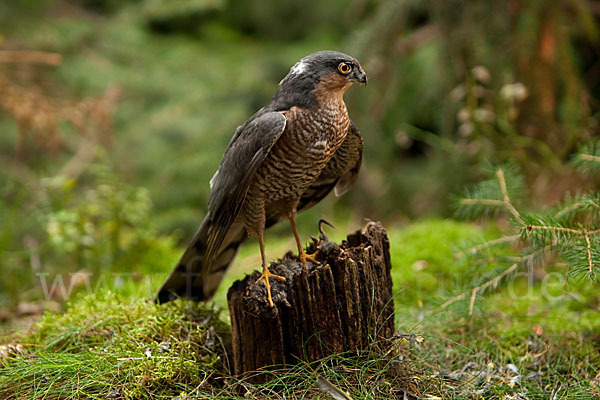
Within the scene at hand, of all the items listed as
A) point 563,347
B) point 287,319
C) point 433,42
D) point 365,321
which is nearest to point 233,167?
point 287,319

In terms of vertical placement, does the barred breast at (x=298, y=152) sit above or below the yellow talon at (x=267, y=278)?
above

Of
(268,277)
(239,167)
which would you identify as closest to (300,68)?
(239,167)

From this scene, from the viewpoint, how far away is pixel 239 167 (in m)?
2.43

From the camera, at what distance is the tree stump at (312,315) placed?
7.59ft

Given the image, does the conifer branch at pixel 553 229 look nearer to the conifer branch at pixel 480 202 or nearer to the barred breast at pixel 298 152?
the conifer branch at pixel 480 202

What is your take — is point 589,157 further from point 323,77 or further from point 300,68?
point 300,68

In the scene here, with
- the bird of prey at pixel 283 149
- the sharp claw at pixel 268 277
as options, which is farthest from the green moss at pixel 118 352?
the sharp claw at pixel 268 277

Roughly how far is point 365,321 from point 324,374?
0.31 m

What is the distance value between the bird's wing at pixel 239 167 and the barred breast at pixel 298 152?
0.33 ft

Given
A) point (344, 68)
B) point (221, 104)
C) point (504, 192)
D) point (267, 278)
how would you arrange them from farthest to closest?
point (221, 104), point (504, 192), point (344, 68), point (267, 278)

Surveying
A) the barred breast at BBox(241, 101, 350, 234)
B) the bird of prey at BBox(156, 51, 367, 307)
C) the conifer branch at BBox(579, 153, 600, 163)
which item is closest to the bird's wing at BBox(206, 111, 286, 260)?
the bird of prey at BBox(156, 51, 367, 307)

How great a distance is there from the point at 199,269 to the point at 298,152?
0.93 meters

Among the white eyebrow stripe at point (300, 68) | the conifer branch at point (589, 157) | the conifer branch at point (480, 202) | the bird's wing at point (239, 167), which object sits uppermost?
the white eyebrow stripe at point (300, 68)

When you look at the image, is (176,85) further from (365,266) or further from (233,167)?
(365,266)
